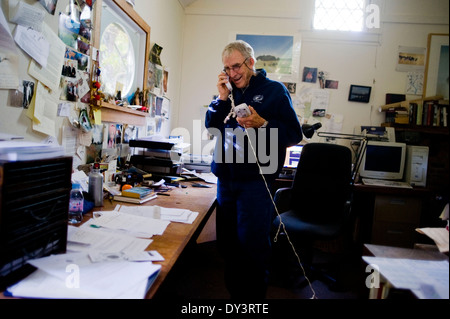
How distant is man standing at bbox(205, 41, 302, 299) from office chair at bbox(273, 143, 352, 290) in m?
0.66

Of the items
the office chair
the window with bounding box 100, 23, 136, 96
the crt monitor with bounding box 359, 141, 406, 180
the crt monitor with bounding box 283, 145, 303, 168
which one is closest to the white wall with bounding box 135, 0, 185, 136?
the window with bounding box 100, 23, 136, 96

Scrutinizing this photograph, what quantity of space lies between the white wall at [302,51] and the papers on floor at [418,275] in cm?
285

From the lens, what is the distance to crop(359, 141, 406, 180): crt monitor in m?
2.71

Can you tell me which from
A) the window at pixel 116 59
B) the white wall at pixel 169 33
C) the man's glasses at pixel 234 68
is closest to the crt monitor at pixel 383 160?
the man's glasses at pixel 234 68

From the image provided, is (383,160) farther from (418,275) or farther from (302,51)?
(418,275)

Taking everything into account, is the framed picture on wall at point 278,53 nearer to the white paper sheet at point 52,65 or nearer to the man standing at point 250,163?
the man standing at point 250,163

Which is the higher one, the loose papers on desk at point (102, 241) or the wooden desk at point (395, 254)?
the wooden desk at point (395, 254)

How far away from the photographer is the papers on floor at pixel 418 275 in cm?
39

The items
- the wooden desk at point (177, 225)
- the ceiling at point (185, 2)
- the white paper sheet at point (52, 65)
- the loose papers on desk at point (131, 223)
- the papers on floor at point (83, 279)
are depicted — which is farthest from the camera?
the ceiling at point (185, 2)

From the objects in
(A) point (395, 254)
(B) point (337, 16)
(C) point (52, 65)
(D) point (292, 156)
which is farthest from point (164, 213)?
(B) point (337, 16)

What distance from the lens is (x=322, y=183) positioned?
88.0 inches
